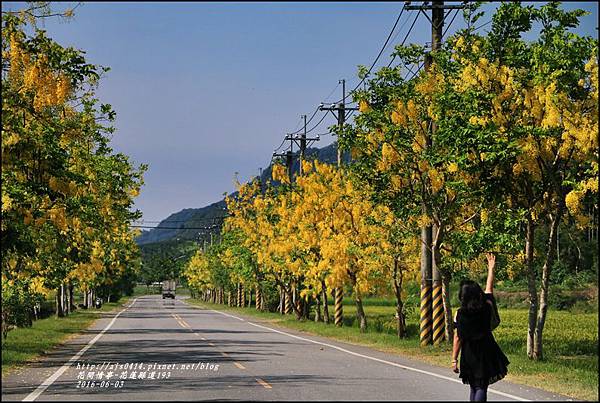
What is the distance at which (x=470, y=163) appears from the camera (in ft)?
70.5

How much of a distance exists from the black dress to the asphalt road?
9.70 feet

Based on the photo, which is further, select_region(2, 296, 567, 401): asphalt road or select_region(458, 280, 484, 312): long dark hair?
select_region(2, 296, 567, 401): asphalt road

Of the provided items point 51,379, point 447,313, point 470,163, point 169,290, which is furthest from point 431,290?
point 169,290

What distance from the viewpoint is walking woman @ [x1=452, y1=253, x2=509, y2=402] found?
10.8 metres

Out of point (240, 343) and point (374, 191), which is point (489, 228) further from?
point (240, 343)

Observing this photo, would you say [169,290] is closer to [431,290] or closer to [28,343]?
[28,343]

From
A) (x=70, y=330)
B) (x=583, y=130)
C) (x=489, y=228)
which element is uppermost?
(x=583, y=130)

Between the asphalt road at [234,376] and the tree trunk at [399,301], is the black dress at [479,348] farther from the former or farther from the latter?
the tree trunk at [399,301]

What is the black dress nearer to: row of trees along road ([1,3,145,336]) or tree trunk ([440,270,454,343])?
row of trees along road ([1,3,145,336])

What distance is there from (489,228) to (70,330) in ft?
76.7

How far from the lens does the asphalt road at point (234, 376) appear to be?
14438 mm

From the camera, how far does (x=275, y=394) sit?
14.2m

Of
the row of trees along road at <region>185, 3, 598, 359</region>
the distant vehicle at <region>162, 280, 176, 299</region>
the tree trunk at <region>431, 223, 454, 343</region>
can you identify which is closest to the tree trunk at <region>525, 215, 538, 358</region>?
the row of trees along road at <region>185, 3, 598, 359</region>

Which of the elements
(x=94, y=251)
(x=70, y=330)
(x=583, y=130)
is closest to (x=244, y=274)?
(x=94, y=251)
